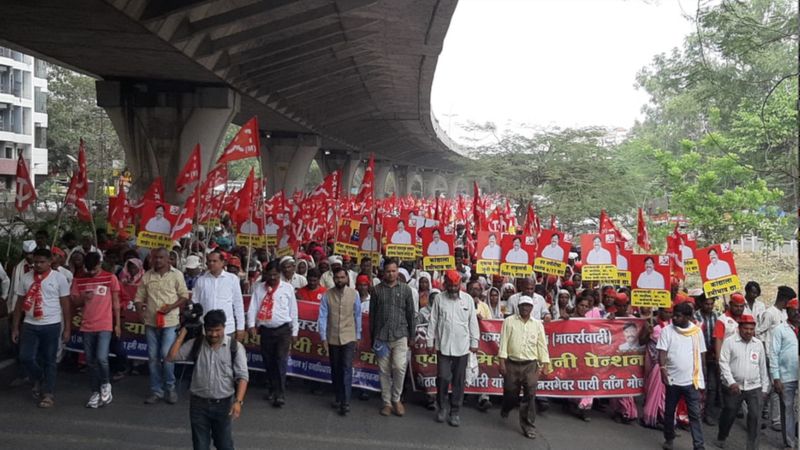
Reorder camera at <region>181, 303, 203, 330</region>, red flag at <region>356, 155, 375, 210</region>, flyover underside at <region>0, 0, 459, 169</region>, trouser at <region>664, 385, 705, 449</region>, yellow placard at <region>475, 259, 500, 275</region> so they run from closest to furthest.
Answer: camera at <region>181, 303, 203, 330</region>
trouser at <region>664, 385, 705, 449</region>
yellow placard at <region>475, 259, 500, 275</region>
flyover underside at <region>0, 0, 459, 169</region>
red flag at <region>356, 155, 375, 210</region>

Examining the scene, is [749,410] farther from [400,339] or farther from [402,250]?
[402,250]

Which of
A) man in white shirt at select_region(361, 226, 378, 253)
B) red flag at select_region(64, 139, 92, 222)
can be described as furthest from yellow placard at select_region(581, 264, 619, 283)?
red flag at select_region(64, 139, 92, 222)

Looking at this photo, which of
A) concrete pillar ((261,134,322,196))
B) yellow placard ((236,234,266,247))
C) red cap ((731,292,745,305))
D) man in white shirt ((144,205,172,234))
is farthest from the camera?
concrete pillar ((261,134,322,196))

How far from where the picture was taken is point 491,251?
955cm

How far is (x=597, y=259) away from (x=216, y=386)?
5.78 m

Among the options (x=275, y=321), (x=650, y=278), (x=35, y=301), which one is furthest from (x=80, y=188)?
(x=650, y=278)

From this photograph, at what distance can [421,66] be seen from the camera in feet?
70.1

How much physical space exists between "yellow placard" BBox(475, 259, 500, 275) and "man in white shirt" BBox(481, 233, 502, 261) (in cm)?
4

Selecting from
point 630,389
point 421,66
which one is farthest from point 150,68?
point 630,389

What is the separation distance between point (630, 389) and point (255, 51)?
12.9m

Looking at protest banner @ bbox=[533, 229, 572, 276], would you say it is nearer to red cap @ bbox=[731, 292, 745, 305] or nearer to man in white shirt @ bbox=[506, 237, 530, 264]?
man in white shirt @ bbox=[506, 237, 530, 264]

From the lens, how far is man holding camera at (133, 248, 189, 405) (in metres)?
7.12

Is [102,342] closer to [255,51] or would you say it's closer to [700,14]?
[700,14]

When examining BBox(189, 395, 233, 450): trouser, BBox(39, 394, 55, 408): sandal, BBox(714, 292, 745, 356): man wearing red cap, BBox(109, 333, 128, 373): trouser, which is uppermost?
BBox(714, 292, 745, 356): man wearing red cap
